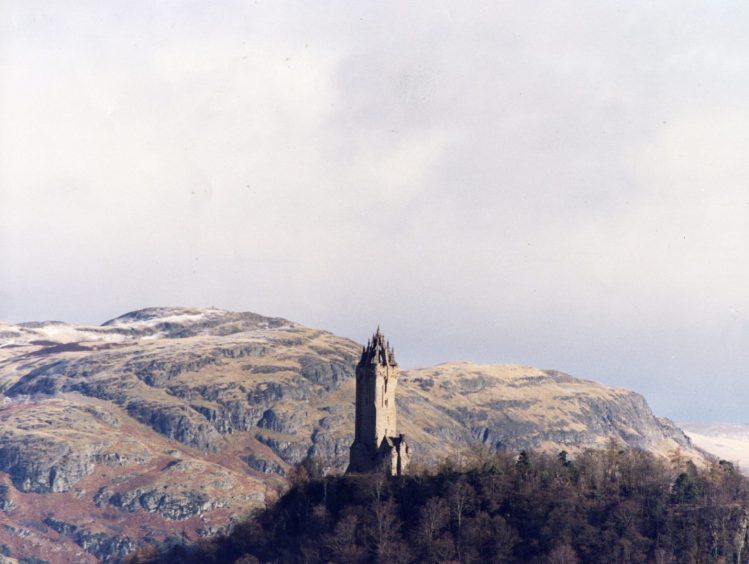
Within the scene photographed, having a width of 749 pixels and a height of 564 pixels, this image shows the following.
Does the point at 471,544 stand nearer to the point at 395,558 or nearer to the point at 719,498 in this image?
the point at 395,558

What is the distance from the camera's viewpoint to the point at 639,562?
630 feet

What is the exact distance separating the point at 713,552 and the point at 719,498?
10832mm

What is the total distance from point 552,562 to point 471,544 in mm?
15154

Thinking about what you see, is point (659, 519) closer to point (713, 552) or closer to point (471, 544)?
point (713, 552)

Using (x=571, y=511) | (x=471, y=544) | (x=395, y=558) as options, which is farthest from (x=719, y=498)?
(x=395, y=558)

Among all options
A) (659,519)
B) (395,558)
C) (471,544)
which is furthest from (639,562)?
(395,558)

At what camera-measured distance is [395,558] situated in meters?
200

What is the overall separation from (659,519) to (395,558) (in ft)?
147

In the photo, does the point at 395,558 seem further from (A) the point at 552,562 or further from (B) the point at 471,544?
(A) the point at 552,562

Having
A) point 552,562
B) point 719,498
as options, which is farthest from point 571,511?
point 719,498

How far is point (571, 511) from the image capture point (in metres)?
200

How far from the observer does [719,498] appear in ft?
652

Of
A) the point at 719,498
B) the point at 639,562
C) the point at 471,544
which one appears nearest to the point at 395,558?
the point at 471,544

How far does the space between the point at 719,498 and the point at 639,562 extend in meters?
18.9
